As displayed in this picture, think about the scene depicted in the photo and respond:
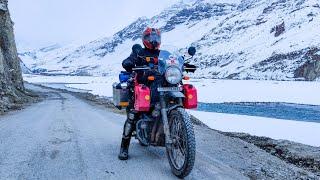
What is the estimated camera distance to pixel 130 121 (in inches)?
327

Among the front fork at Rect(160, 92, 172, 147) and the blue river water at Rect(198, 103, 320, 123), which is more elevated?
the front fork at Rect(160, 92, 172, 147)

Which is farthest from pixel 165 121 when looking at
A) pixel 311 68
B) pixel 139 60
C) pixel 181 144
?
pixel 311 68

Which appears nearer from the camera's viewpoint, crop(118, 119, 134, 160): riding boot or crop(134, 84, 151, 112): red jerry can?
crop(134, 84, 151, 112): red jerry can

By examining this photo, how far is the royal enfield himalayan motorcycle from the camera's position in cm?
691

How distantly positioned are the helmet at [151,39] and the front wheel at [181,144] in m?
1.57

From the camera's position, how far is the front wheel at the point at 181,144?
262 inches

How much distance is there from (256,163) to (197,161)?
1189 mm

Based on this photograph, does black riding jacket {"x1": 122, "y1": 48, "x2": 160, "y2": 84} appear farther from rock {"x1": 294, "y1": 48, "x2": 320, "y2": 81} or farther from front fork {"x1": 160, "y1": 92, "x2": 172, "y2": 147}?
rock {"x1": 294, "y1": 48, "x2": 320, "y2": 81}

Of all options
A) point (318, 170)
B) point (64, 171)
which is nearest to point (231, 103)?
point (318, 170)

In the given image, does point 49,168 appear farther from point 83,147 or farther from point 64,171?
point 83,147

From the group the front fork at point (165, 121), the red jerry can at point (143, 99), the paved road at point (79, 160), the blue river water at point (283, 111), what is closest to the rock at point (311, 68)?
the blue river water at point (283, 111)

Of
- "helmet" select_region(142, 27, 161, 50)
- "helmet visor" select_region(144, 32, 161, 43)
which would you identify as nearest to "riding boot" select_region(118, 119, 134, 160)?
"helmet" select_region(142, 27, 161, 50)

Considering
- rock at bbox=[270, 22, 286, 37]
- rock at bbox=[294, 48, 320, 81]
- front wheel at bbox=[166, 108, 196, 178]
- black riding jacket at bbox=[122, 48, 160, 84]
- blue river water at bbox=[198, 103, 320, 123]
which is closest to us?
front wheel at bbox=[166, 108, 196, 178]

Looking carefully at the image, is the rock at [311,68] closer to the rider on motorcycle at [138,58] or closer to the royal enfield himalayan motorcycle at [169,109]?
the rider on motorcycle at [138,58]
